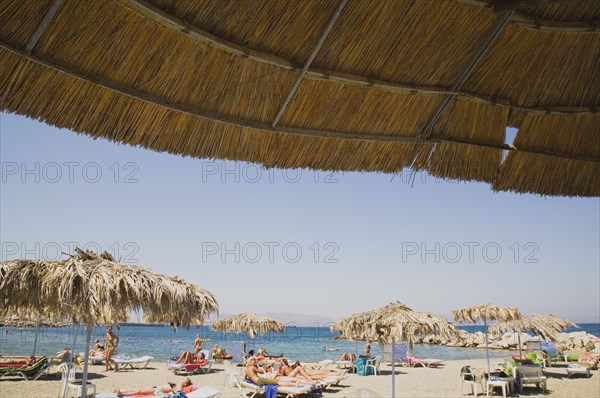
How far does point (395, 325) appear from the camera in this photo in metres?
8.59

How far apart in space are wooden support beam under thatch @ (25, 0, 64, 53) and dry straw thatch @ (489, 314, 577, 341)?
15.8 m

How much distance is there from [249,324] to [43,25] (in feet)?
47.0

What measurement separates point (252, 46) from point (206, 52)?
25 cm

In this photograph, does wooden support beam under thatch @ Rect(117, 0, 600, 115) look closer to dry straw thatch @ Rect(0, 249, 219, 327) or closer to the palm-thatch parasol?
dry straw thatch @ Rect(0, 249, 219, 327)

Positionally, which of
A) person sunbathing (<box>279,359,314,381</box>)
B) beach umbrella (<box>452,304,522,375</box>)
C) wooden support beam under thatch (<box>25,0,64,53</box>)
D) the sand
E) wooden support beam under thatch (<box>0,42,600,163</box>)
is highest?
wooden support beam under thatch (<box>25,0,64,53</box>)

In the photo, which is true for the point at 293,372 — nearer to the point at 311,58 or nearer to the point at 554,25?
the point at 311,58

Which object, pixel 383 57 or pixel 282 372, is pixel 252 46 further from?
pixel 282 372

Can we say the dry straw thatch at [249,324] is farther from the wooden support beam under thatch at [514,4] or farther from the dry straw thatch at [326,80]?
the wooden support beam under thatch at [514,4]

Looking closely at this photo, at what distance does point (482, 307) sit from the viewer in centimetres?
1199

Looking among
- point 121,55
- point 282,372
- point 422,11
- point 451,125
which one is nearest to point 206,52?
point 121,55

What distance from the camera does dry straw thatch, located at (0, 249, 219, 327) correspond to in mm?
4281

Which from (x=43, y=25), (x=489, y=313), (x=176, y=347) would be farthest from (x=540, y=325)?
(x=176, y=347)

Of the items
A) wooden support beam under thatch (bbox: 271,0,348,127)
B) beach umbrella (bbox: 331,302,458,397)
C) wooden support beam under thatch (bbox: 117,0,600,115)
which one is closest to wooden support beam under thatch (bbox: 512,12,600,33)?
wooden support beam under thatch (bbox: 117,0,600,115)

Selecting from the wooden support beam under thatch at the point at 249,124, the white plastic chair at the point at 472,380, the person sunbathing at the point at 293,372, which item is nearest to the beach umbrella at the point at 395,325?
the person sunbathing at the point at 293,372
